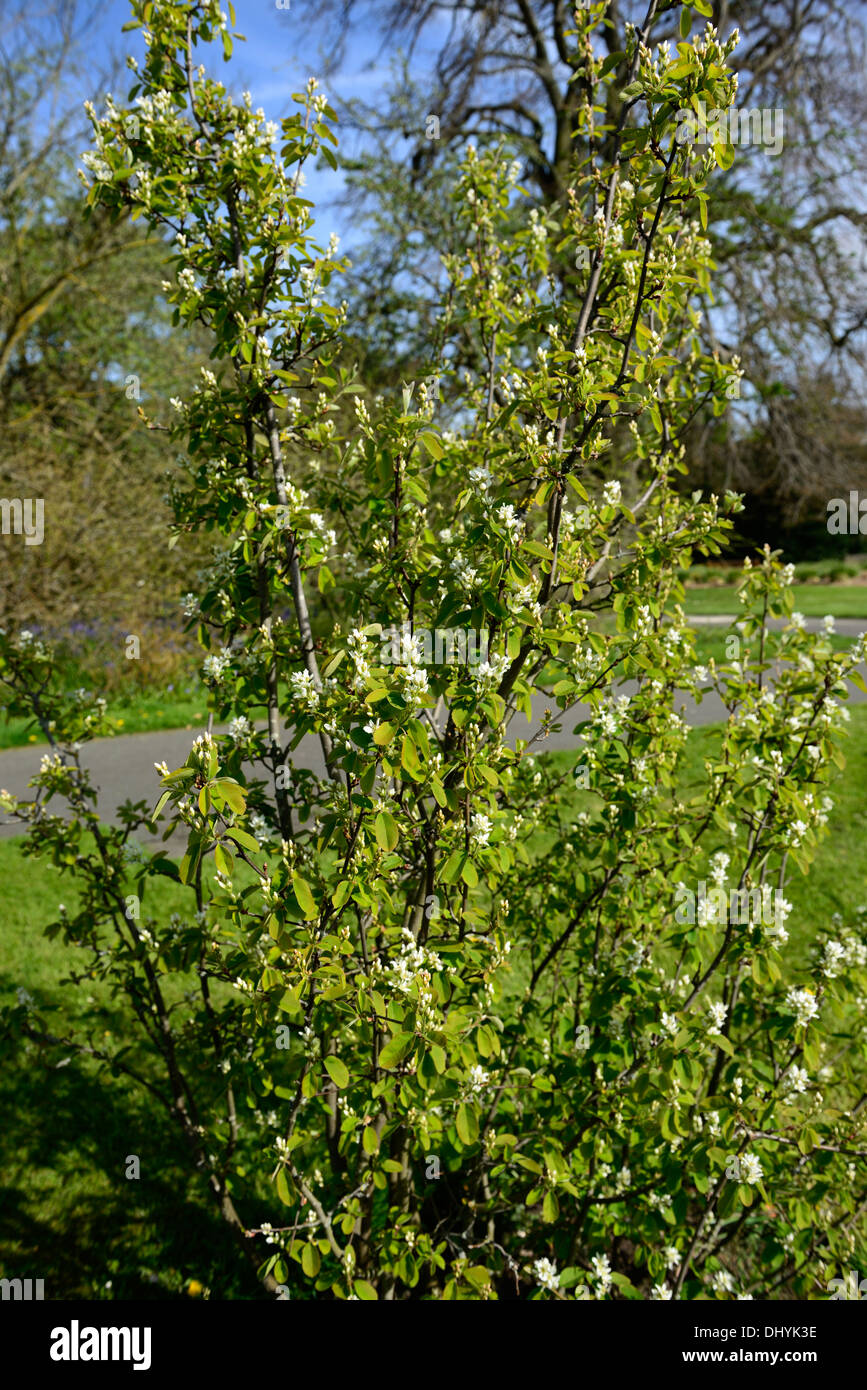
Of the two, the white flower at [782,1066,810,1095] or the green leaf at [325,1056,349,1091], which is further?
the white flower at [782,1066,810,1095]

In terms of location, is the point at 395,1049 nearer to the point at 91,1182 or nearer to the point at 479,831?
the point at 479,831

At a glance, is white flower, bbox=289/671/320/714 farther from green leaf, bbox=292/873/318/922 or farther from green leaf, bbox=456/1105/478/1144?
green leaf, bbox=456/1105/478/1144

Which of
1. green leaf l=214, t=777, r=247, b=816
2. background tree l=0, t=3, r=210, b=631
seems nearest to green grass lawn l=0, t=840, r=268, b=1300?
green leaf l=214, t=777, r=247, b=816

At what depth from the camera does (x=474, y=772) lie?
6.39 ft

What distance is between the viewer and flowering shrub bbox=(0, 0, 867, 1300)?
6.40 feet

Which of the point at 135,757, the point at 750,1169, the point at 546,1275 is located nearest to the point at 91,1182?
the point at 546,1275

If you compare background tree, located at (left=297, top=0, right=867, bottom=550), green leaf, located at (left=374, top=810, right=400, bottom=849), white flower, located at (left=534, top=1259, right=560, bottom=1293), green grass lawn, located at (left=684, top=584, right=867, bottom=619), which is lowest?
white flower, located at (left=534, top=1259, right=560, bottom=1293)

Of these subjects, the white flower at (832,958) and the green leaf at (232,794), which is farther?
the white flower at (832,958)

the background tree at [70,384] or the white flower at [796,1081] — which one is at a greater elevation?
the background tree at [70,384]

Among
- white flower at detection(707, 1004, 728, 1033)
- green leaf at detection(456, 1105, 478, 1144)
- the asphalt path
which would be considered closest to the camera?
green leaf at detection(456, 1105, 478, 1144)

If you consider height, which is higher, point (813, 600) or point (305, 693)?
point (813, 600)

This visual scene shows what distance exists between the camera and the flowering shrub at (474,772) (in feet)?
6.40

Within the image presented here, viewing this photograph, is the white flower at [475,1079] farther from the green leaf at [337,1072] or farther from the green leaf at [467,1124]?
the green leaf at [337,1072]

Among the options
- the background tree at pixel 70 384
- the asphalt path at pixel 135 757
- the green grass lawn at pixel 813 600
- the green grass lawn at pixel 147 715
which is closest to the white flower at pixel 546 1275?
the asphalt path at pixel 135 757
